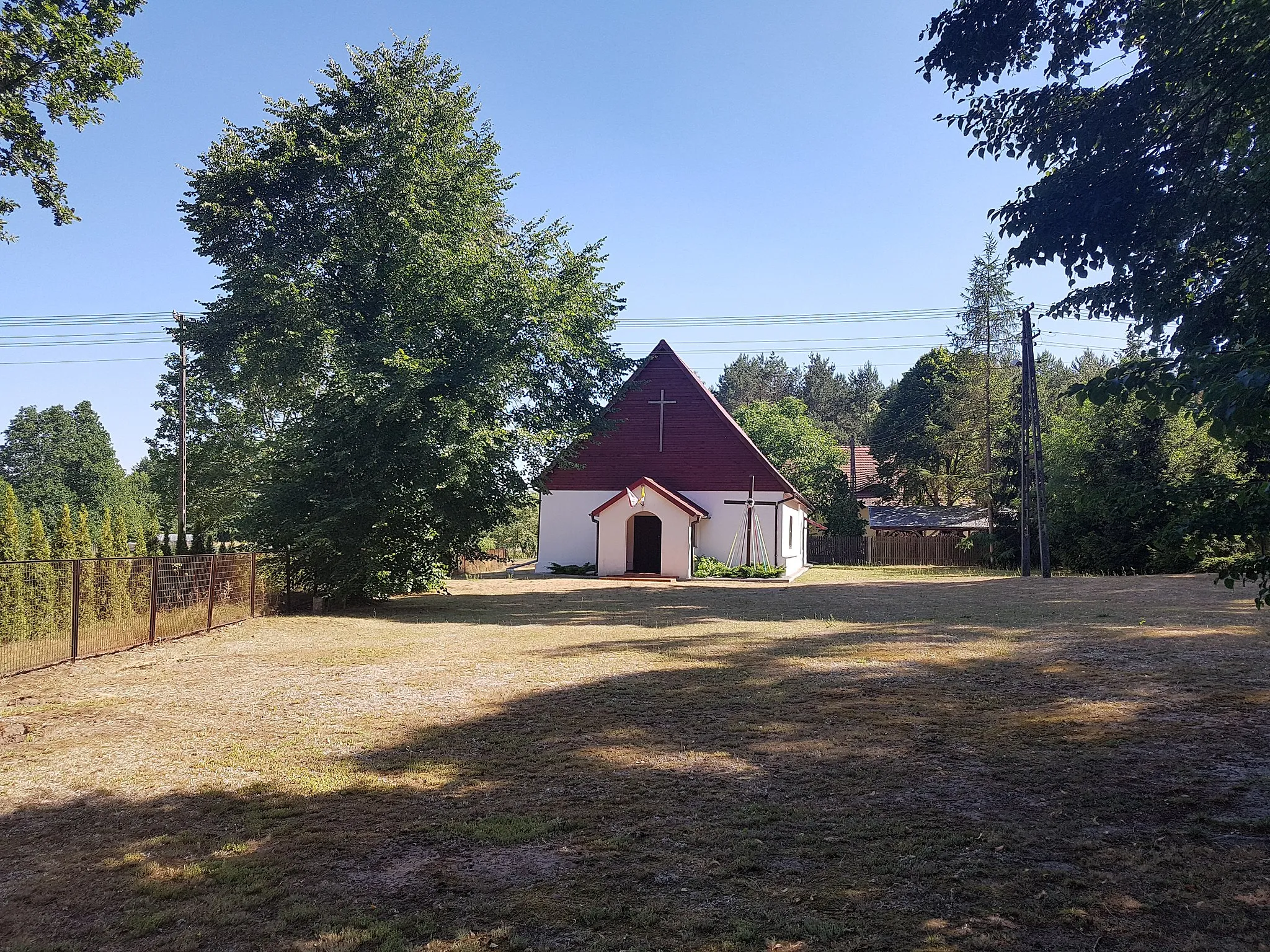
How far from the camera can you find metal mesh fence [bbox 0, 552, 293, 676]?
10.5m

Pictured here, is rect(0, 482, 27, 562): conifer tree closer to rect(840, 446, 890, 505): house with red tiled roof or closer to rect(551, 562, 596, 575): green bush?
rect(551, 562, 596, 575): green bush

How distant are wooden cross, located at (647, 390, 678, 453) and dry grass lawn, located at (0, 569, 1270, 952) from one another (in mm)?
21759

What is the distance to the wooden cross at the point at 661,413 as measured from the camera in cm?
3244

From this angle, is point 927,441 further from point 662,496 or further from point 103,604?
point 103,604

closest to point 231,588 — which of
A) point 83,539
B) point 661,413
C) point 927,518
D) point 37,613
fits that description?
point 83,539

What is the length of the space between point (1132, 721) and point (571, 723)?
4.69 m

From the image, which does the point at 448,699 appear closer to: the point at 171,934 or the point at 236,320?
the point at 171,934

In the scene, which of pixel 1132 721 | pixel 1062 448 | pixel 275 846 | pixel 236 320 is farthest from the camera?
pixel 1062 448

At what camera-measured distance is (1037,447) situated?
27.3 meters

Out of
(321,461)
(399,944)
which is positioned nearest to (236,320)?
(321,461)

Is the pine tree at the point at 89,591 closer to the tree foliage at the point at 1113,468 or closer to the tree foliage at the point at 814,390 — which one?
the tree foliage at the point at 1113,468

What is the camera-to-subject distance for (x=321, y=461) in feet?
57.6

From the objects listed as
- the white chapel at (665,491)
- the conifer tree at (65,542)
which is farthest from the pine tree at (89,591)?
the white chapel at (665,491)

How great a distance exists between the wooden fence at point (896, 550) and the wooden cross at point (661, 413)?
17.5 m
